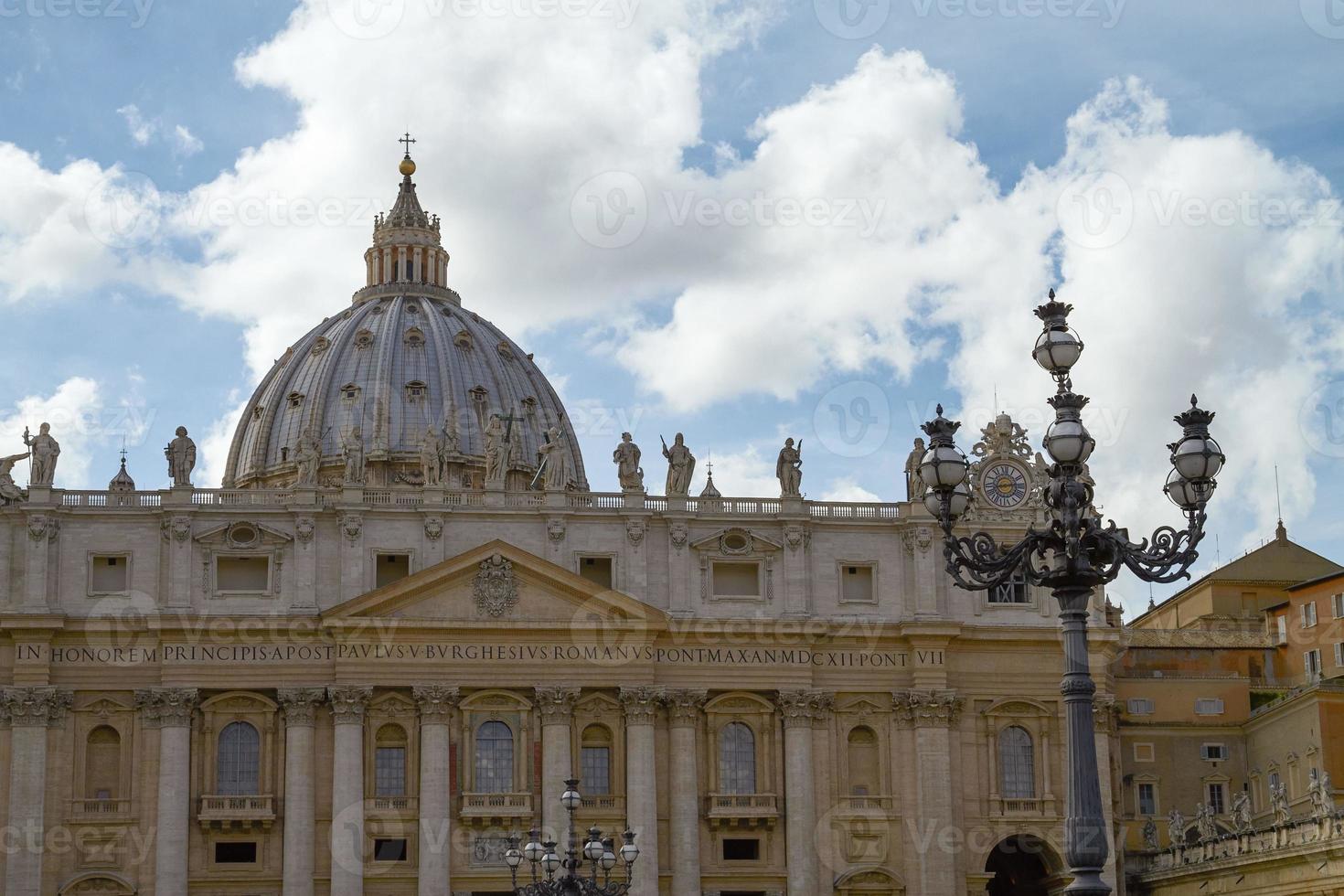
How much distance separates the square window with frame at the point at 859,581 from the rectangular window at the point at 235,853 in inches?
849

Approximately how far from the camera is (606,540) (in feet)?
243

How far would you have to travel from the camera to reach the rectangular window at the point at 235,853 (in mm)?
70812

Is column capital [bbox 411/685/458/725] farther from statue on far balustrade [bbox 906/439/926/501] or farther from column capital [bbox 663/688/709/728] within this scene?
statue on far balustrade [bbox 906/439/926/501]

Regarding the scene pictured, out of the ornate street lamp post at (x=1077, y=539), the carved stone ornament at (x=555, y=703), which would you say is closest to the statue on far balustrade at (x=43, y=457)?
the carved stone ornament at (x=555, y=703)

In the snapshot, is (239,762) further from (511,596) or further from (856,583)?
(856,583)

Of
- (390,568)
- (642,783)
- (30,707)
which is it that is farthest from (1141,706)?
(30,707)

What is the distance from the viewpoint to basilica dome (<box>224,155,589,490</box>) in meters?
115

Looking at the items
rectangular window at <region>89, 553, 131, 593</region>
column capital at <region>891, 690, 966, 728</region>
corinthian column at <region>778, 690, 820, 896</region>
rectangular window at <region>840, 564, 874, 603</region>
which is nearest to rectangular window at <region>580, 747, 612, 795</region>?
corinthian column at <region>778, 690, 820, 896</region>

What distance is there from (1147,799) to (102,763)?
36779 millimetres

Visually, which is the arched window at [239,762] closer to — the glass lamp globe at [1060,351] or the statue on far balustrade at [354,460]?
the statue on far balustrade at [354,460]

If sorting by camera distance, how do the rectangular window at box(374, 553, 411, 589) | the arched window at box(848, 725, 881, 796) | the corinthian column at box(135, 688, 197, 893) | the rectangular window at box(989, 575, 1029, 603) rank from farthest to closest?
1. the rectangular window at box(989, 575, 1029, 603)
2. the arched window at box(848, 725, 881, 796)
3. the rectangular window at box(374, 553, 411, 589)
4. the corinthian column at box(135, 688, 197, 893)

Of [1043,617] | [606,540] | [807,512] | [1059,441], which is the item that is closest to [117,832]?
[606,540]

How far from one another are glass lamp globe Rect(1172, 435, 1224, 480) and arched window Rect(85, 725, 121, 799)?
171 ft

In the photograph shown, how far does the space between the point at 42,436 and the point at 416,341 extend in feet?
162
